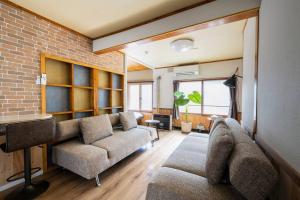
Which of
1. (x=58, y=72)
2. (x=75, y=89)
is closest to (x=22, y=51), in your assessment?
(x=58, y=72)

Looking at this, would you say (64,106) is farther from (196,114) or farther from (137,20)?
(196,114)

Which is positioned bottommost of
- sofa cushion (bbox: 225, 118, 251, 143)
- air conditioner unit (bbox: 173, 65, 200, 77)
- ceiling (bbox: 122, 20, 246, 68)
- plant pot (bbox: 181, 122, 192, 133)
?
plant pot (bbox: 181, 122, 192, 133)

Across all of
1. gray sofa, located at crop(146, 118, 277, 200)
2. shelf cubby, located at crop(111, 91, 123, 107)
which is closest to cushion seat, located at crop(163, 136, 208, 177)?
gray sofa, located at crop(146, 118, 277, 200)

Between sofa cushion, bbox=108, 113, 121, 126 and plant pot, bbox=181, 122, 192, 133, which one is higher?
sofa cushion, bbox=108, 113, 121, 126

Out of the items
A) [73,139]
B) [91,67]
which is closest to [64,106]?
[73,139]

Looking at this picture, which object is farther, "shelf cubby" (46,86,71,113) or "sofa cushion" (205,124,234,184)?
"shelf cubby" (46,86,71,113)

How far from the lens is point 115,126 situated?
3375 millimetres

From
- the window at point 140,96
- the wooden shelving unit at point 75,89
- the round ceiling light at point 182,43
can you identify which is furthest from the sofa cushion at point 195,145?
the window at point 140,96

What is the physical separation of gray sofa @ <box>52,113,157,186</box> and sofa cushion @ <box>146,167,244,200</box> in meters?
1.05

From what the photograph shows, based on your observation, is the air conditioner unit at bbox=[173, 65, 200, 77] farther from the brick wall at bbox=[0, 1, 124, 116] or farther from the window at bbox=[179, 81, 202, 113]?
the brick wall at bbox=[0, 1, 124, 116]

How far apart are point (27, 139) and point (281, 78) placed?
257 cm

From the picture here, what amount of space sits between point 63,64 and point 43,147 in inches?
60.4

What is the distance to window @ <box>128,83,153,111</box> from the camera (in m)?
Answer: 6.31

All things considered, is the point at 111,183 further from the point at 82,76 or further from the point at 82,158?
the point at 82,76
